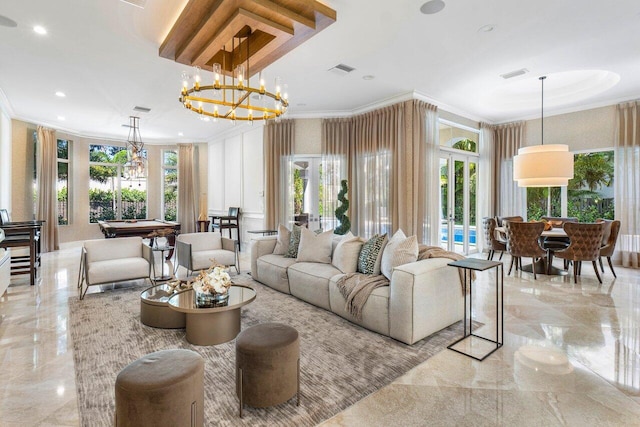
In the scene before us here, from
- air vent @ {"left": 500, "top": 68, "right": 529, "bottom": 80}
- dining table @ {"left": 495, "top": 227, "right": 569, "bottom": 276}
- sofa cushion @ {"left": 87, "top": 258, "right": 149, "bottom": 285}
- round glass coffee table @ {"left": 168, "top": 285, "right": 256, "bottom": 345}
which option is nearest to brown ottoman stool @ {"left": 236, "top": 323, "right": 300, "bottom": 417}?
round glass coffee table @ {"left": 168, "top": 285, "right": 256, "bottom": 345}

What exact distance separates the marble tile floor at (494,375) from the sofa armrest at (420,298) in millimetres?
305

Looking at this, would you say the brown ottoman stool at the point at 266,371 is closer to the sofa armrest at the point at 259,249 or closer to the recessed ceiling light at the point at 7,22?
the sofa armrest at the point at 259,249

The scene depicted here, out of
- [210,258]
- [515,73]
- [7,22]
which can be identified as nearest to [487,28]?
[515,73]

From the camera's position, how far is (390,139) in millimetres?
6406

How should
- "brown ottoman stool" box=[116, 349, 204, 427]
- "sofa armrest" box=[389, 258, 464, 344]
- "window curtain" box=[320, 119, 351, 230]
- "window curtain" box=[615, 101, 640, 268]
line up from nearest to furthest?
1. "brown ottoman stool" box=[116, 349, 204, 427]
2. "sofa armrest" box=[389, 258, 464, 344]
3. "window curtain" box=[615, 101, 640, 268]
4. "window curtain" box=[320, 119, 351, 230]

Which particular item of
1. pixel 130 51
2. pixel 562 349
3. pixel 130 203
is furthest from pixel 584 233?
pixel 130 203

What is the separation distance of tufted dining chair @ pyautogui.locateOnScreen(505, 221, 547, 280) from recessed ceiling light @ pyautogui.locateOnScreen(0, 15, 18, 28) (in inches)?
283

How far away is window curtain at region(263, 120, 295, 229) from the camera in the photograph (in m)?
7.41

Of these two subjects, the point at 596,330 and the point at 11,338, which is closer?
the point at 11,338

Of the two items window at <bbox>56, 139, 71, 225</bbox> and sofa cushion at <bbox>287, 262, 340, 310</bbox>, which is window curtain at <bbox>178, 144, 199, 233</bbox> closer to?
window at <bbox>56, 139, 71, 225</bbox>

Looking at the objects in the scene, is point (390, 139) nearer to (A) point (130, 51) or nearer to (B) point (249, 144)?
(B) point (249, 144)

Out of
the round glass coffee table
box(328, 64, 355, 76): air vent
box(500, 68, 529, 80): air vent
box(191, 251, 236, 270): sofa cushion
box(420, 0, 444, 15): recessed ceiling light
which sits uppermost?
box(500, 68, 529, 80): air vent

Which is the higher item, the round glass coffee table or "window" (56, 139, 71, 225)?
"window" (56, 139, 71, 225)

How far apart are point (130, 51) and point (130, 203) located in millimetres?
7405
